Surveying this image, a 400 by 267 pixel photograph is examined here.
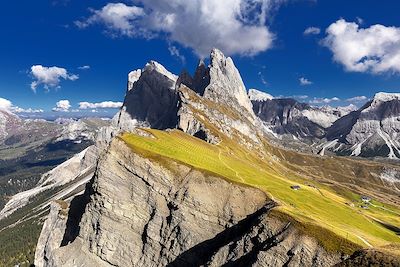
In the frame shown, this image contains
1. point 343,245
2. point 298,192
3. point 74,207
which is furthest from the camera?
point 74,207

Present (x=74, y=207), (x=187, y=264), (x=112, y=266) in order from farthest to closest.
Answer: (x=74, y=207) < (x=112, y=266) < (x=187, y=264)

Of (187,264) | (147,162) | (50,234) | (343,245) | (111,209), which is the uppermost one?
(147,162)

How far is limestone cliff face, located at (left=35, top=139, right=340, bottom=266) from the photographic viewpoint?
314 ft

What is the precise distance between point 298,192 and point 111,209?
5699 cm

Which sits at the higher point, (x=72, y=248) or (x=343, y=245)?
(x=343, y=245)

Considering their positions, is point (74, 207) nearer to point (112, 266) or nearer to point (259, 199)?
point (112, 266)

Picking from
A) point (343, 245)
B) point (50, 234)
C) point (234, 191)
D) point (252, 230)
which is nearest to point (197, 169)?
point (234, 191)

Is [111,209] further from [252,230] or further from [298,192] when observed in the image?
[298,192]

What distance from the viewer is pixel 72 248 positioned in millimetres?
111688

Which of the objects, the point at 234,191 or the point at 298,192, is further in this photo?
the point at 298,192

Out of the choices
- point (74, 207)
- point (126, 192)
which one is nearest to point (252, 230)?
point (126, 192)

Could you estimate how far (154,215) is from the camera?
339 feet

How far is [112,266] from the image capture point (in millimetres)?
105500

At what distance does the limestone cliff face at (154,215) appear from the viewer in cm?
9581
